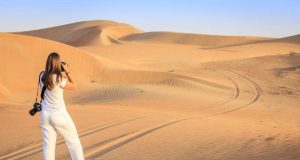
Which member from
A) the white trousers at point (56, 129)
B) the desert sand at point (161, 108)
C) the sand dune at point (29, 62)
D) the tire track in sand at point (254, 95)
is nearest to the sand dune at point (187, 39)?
the desert sand at point (161, 108)

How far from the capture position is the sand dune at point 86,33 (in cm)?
8044

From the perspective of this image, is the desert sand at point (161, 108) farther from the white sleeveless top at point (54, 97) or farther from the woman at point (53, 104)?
the white sleeveless top at point (54, 97)

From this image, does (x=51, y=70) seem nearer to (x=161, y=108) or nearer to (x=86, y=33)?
(x=161, y=108)

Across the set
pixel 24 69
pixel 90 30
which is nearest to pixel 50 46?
pixel 24 69

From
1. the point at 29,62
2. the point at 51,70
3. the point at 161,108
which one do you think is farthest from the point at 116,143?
the point at 29,62

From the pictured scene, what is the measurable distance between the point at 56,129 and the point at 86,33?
3214 inches

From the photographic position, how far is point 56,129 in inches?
236

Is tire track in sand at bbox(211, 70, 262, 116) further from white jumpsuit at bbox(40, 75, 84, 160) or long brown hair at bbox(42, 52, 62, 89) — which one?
long brown hair at bbox(42, 52, 62, 89)

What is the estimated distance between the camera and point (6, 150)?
29.0 feet

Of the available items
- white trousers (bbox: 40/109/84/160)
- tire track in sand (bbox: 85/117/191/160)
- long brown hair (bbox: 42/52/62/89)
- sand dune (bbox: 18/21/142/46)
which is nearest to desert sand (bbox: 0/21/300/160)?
tire track in sand (bbox: 85/117/191/160)

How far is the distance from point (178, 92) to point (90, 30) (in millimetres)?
69846

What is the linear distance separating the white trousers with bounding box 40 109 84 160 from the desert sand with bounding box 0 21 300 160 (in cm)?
171

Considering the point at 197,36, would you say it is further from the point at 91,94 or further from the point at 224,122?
the point at 224,122

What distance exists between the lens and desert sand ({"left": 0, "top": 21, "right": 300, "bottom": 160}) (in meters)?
8.55
